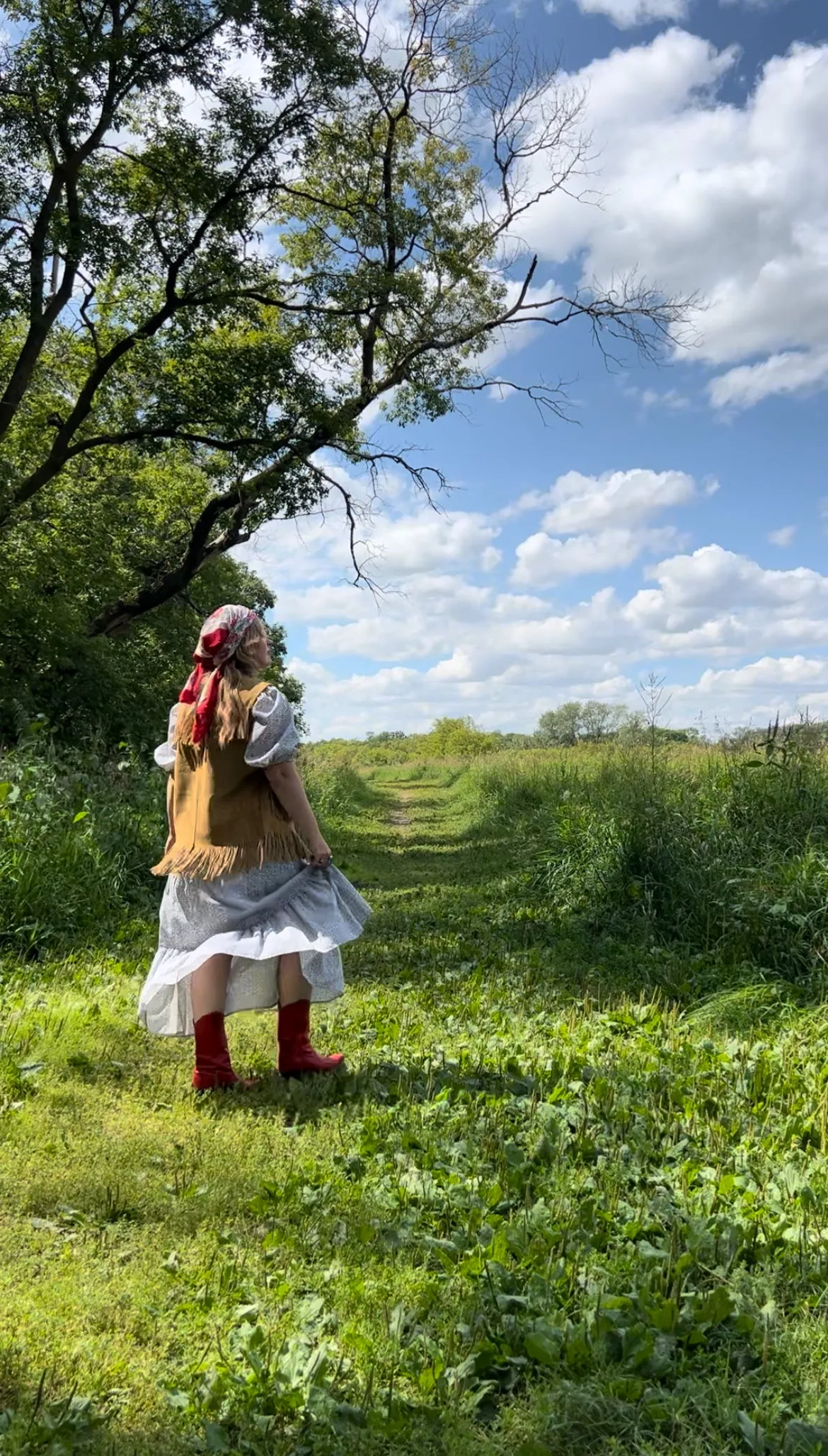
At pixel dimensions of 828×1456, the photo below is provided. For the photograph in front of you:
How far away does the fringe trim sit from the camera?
4.11 m

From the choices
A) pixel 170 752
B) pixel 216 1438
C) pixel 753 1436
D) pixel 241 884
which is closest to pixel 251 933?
pixel 241 884

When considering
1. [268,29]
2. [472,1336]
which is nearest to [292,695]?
[268,29]

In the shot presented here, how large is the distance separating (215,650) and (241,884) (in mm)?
1091

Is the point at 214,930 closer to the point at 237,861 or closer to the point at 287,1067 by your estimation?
the point at 237,861

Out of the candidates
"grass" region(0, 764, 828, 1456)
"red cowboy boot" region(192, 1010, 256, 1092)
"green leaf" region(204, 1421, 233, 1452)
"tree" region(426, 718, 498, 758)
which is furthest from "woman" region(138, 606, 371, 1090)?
"tree" region(426, 718, 498, 758)

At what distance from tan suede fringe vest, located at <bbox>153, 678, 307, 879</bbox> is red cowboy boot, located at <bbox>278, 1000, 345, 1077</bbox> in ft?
2.28

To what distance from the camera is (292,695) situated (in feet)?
105

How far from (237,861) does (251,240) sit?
13002 mm

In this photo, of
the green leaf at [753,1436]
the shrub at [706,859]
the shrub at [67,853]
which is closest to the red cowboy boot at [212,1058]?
the green leaf at [753,1436]

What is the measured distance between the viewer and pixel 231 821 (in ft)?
13.6

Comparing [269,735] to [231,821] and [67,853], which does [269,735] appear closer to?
[231,821]

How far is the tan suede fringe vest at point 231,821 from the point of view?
13.5 ft

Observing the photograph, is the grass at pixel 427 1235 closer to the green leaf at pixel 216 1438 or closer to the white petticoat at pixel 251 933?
the green leaf at pixel 216 1438

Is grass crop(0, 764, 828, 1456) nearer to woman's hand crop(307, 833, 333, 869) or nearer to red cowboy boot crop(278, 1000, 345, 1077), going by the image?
red cowboy boot crop(278, 1000, 345, 1077)
